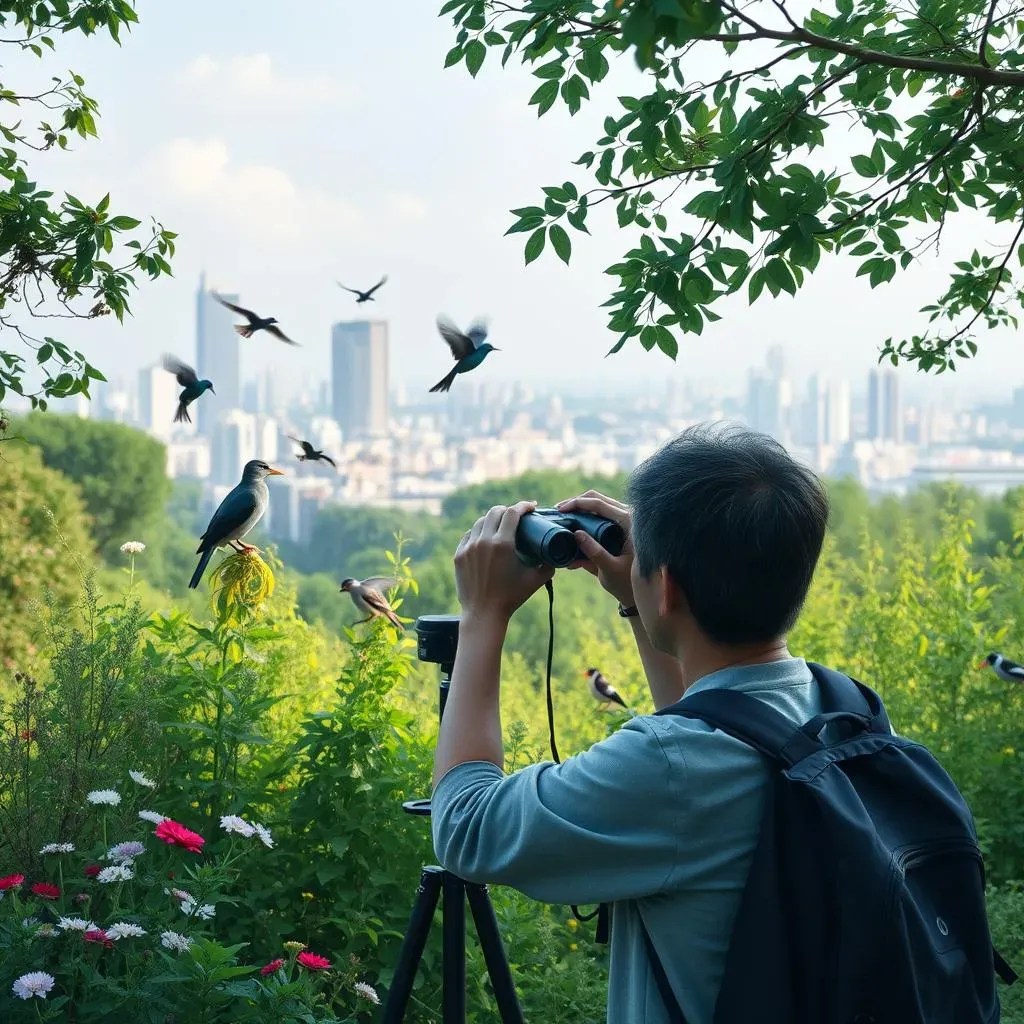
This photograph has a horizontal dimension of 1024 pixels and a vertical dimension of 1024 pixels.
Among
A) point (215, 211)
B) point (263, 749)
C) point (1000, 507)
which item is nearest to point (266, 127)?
point (215, 211)

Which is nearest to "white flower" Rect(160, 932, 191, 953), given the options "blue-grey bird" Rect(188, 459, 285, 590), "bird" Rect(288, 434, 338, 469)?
"blue-grey bird" Rect(188, 459, 285, 590)

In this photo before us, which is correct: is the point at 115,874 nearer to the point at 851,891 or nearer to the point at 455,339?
the point at 455,339

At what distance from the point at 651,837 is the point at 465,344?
1.31m

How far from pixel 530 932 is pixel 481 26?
76.5 inches

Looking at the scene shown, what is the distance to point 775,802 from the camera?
3.32 ft

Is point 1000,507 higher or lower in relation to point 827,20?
lower

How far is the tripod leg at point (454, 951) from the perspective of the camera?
1.73m

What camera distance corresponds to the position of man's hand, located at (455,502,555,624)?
4.04 feet

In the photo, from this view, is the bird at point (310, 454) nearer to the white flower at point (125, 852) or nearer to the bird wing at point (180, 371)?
the bird wing at point (180, 371)

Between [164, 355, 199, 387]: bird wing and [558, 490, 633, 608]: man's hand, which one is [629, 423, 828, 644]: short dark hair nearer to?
[558, 490, 633, 608]: man's hand

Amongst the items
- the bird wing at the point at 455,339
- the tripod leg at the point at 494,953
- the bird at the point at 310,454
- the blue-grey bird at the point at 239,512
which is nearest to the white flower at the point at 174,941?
the tripod leg at the point at 494,953

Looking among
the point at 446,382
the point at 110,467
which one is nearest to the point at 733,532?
the point at 446,382

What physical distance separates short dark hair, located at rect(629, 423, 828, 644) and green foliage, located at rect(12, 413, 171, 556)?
2274 cm

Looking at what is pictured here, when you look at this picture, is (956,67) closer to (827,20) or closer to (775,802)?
(827,20)
